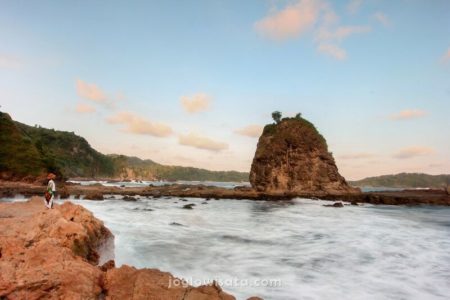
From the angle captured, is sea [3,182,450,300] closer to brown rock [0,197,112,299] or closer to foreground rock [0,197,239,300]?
foreground rock [0,197,239,300]

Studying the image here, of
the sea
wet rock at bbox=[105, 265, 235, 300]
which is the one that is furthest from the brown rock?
the sea

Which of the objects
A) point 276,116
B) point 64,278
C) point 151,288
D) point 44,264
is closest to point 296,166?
point 276,116

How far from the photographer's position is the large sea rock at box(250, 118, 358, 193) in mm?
66812

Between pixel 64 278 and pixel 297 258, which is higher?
pixel 64 278

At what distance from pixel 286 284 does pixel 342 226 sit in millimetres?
15768

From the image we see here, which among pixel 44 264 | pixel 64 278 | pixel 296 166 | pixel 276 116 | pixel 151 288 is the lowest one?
pixel 151 288

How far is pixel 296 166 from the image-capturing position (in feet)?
222

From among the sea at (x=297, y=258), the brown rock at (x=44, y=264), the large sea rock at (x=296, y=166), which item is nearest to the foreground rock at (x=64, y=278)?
the brown rock at (x=44, y=264)

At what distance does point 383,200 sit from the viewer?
5294cm

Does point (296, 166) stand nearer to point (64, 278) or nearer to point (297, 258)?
point (297, 258)

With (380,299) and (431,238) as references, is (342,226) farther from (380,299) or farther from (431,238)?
(380,299)

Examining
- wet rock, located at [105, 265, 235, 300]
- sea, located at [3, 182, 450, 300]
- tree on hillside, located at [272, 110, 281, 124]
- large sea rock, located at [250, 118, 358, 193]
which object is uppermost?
tree on hillside, located at [272, 110, 281, 124]

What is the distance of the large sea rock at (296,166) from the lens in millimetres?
66812

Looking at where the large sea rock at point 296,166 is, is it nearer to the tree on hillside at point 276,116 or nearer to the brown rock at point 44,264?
the tree on hillside at point 276,116
